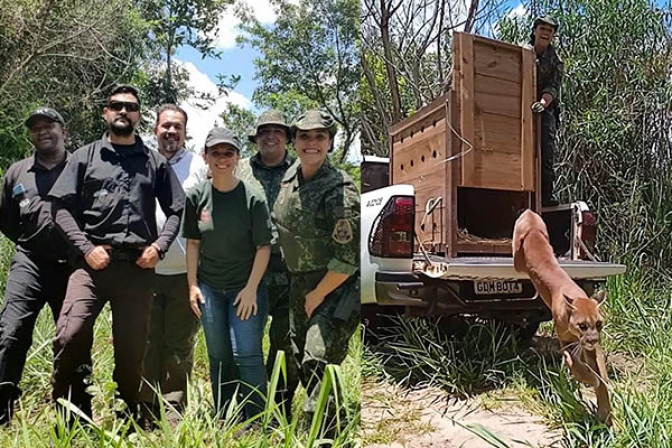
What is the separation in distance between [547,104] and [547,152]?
0.34 ft

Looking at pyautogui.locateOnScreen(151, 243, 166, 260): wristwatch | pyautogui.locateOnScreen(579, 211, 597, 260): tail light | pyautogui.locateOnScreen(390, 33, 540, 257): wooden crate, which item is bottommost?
pyautogui.locateOnScreen(151, 243, 166, 260): wristwatch

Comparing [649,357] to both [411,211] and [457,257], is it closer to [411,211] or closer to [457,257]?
[457,257]

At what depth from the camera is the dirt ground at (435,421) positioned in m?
1.40

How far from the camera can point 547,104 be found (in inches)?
54.2

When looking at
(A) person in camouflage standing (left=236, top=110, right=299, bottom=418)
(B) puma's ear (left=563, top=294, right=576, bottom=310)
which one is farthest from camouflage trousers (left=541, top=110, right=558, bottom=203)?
(A) person in camouflage standing (left=236, top=110, right=299, bottom=418)

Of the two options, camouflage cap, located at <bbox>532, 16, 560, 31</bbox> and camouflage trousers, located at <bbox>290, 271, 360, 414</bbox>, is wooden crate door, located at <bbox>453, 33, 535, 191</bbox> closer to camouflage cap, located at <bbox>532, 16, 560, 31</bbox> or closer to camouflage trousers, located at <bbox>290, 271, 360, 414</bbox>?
camouflage cap, located at <bbox>532, 16, 560, 31</bbox>

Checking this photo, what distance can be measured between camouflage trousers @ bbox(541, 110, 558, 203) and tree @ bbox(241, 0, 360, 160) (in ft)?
1.38

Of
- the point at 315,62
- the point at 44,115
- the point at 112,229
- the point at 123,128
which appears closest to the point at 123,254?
the point at 112,229

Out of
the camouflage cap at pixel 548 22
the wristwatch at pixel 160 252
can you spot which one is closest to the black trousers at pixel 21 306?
the wristwatch at pixel 160 252

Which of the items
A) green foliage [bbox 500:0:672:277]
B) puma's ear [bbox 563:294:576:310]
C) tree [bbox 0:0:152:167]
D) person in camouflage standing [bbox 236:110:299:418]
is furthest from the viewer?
tree [bbox 0:0:152:167]

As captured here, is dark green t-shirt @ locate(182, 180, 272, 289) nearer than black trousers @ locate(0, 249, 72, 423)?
Yes

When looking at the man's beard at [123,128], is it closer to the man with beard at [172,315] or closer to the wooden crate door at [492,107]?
the man with beard at [172,315]

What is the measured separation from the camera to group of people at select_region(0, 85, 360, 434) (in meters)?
1.50

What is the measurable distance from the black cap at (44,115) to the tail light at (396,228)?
858mm
